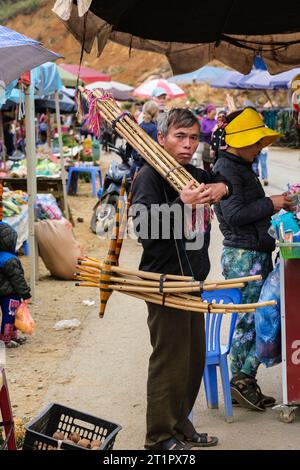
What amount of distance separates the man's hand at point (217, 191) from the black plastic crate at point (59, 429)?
1.25 m

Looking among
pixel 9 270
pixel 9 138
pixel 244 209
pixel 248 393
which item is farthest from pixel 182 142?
pixel 9 138

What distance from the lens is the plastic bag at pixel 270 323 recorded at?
17.0ft

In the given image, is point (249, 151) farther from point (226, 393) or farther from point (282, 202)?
point (226, 393)

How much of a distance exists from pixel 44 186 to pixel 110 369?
7.56 meters

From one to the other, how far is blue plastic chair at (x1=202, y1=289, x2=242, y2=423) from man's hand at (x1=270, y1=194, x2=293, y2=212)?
612mm

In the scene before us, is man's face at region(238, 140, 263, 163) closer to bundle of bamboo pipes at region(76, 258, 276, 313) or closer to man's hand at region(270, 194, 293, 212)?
man's hand at region(270, 194, 293, 212)

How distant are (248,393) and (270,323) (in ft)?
1.82

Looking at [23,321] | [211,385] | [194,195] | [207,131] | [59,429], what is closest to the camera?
[194,195]

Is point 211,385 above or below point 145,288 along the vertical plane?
below

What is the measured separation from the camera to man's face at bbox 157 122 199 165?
14.1 ft

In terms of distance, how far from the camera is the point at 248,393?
5.42 metres

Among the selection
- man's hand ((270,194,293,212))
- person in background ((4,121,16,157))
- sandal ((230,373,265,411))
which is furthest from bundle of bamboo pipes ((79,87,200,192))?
person in background ((4,121,16,157))

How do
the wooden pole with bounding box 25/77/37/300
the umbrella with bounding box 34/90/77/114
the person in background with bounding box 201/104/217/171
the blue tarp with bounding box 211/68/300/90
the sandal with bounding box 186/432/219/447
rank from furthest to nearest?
1. the blue tarp with bounding box 211/68/300/90
2. the umbrella with bounding box 34/90/77/114
3. the person in background with bounding box 201/104/217/171
4. the wooden pole with bounding box 25/77/37/300
5. the sandal with bounding box 186/432/219/447

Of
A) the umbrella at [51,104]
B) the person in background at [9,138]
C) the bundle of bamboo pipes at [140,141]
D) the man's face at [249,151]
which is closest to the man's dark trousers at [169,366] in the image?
the bundle of bamboo pipes at [140,141]
